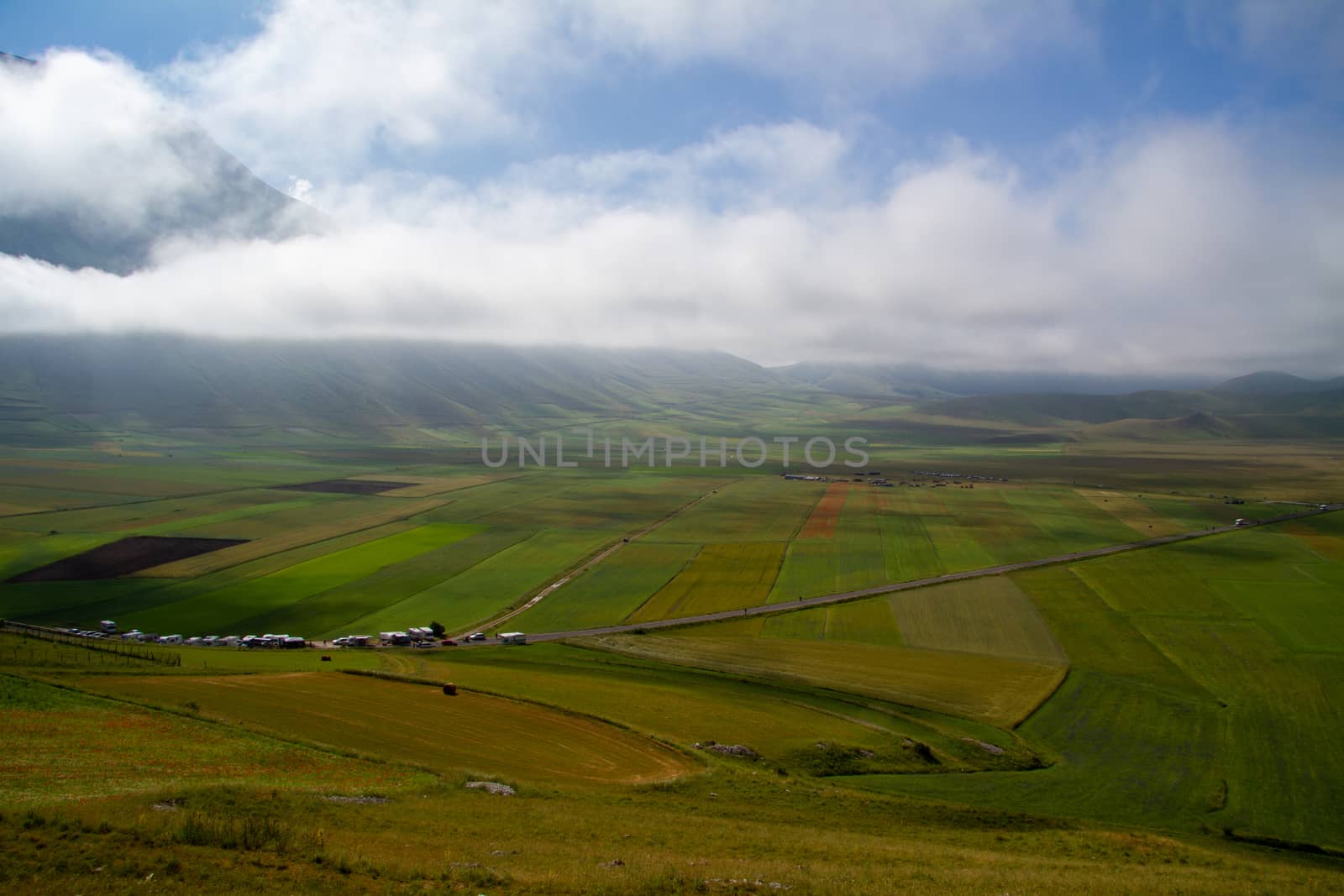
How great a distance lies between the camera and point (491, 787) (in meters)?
28.2

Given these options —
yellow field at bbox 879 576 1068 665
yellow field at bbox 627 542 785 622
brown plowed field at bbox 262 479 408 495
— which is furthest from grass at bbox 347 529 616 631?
brown plowed field at bbox 262 479 408 495

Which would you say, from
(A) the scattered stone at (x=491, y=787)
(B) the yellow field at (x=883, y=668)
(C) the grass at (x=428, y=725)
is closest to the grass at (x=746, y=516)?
(B) the yellow field at (x=883, y=668)

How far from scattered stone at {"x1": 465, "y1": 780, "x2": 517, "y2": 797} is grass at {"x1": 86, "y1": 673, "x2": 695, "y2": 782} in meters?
2.10

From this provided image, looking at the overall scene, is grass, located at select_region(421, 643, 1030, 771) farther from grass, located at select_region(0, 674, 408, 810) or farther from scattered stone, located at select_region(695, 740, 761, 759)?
grass, located at select_region(0, 674, 408, 810)

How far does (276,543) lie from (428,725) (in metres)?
67.5

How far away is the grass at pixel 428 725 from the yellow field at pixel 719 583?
26.9 meters

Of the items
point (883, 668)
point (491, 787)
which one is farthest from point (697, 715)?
point (883, 668)

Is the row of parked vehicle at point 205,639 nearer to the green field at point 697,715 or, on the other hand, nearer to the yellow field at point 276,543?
the green field at point 697,715

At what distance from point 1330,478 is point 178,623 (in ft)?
747

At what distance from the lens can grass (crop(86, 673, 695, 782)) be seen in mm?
32562

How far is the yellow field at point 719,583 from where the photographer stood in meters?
68.8

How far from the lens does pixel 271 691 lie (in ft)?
129

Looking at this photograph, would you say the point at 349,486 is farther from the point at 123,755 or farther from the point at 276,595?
the point at 123,755

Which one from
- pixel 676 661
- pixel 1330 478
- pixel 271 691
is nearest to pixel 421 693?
pixel 271 691
